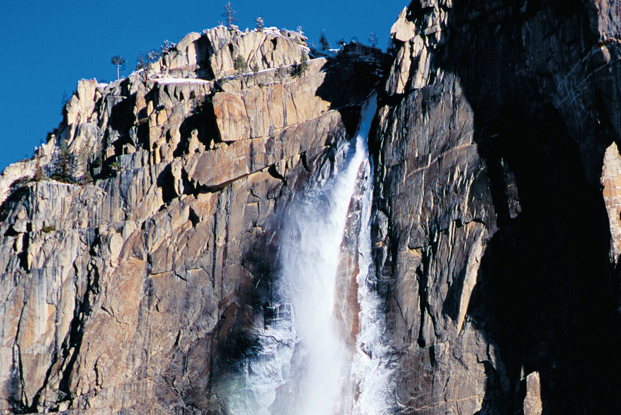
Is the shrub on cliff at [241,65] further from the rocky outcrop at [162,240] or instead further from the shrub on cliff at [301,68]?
the shrub on cliff at [301,68]

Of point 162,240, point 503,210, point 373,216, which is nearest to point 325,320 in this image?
point 373,216

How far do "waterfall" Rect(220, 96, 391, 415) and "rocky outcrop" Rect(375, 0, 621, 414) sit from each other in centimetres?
167

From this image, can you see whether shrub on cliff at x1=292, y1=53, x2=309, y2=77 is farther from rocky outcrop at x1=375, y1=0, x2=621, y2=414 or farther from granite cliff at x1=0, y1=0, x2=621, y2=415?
rocky outcrop at x1=375, y1=0, x2=621, y2=414

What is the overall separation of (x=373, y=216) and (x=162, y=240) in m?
15.4

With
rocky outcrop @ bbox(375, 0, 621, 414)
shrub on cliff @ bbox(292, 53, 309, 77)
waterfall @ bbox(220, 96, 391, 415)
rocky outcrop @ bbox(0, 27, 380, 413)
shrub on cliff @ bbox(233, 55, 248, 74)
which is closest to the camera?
rocky outcrop @ bbox(375, 0, 621, 414)

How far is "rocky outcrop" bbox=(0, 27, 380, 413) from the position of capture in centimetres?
5703

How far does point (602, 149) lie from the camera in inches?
1710

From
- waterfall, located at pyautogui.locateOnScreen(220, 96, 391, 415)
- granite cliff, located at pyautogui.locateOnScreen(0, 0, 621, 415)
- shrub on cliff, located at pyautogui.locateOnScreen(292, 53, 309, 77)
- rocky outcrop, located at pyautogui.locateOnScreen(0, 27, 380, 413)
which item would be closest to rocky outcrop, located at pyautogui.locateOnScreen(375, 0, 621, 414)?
granite cliff, located at pyautogui.locateOnScreen(0, 0, 621, 415)

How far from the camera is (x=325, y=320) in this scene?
5478 cm

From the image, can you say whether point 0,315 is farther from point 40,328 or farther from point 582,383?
point 582,383

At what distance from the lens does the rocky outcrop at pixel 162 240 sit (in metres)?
57.0

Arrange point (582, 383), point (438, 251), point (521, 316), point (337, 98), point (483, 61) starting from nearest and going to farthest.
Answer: point (582, 383), point (521, 316), point (438, 251), point (483, 61), point (337, 98)

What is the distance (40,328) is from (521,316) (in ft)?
109

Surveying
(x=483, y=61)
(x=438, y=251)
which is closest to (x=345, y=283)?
(x=438, y=251)
